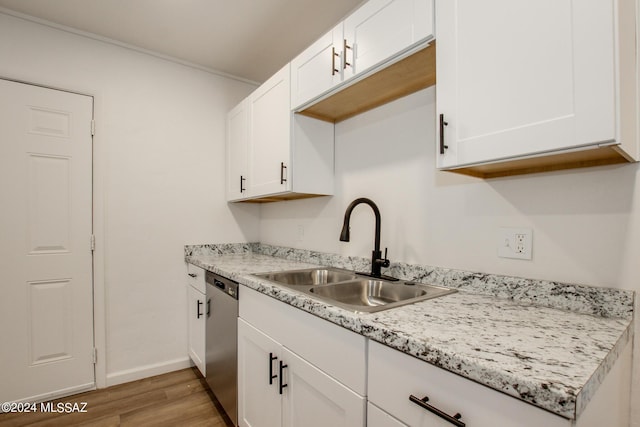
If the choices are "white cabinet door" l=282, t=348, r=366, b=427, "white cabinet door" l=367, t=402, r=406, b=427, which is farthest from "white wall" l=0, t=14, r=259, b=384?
"white cabinet door" l=367, t=402, r=406, b=427

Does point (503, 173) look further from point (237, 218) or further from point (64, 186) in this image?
point (64, 186)

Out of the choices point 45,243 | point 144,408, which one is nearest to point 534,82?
point 144,408

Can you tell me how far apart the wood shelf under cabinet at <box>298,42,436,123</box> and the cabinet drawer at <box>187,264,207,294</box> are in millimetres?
1292

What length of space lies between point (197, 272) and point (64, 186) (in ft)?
3.33

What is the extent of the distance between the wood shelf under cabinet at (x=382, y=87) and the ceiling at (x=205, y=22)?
0.61m

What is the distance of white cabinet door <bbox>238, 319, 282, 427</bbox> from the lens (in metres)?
1.31

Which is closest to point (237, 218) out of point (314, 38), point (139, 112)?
point (139, 112)

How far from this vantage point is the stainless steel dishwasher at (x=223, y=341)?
1.68 metres

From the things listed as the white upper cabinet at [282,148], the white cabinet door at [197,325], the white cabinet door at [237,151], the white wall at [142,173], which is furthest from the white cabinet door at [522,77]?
the white wall at [142,173]

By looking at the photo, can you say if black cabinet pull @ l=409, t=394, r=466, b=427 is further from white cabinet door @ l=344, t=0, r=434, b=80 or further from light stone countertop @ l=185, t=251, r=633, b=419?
white cabinet door @ l=344, t=0, r=434, b=80

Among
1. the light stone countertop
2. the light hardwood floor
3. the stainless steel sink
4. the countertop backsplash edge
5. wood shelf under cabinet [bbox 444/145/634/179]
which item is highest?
wood shelf under cabinet [bbox 444/145/634/179]

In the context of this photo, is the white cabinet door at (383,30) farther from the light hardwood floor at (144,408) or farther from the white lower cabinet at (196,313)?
the light hardwood floor at (144,408)

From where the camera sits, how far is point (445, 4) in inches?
40.3

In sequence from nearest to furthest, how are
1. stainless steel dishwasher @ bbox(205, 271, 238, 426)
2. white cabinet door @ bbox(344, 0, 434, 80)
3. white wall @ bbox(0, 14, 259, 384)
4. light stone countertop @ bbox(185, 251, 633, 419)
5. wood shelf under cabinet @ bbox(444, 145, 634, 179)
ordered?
1. light stone countertop @ bbox(185, 251, 633, 419)
2. wood shelf under cabinet @ bbox(444, 145, 634, 179)
3. white cabinet door @ bbox(344, 0, 434, 80)
4. stainless steel dishwasher @ bbox(205, 271, 238, 426)
5. white wall @ bbox(0, 14, 259, 384)
